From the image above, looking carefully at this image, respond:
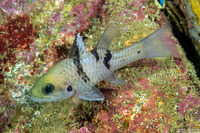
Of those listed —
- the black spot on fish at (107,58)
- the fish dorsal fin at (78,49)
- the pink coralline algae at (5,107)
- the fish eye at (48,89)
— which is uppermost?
the fish dorsal fin at (78,49)

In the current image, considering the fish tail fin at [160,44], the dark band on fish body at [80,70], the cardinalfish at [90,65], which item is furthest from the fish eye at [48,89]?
the fish tail fin at [160,44]

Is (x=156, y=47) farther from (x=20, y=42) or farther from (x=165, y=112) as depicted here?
(x=20, y=42)

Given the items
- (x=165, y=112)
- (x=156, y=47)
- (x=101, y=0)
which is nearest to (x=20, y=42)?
(x=101, y=0)

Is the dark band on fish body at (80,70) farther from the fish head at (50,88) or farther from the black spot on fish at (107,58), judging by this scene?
the black spot on fish at (107,58)

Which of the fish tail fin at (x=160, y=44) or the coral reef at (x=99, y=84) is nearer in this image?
the fish tail fin at (x=160, y=44)

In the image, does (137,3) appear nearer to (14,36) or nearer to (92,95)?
(92,95)

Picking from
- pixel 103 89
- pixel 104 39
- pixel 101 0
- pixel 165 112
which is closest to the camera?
pixel 104 39
